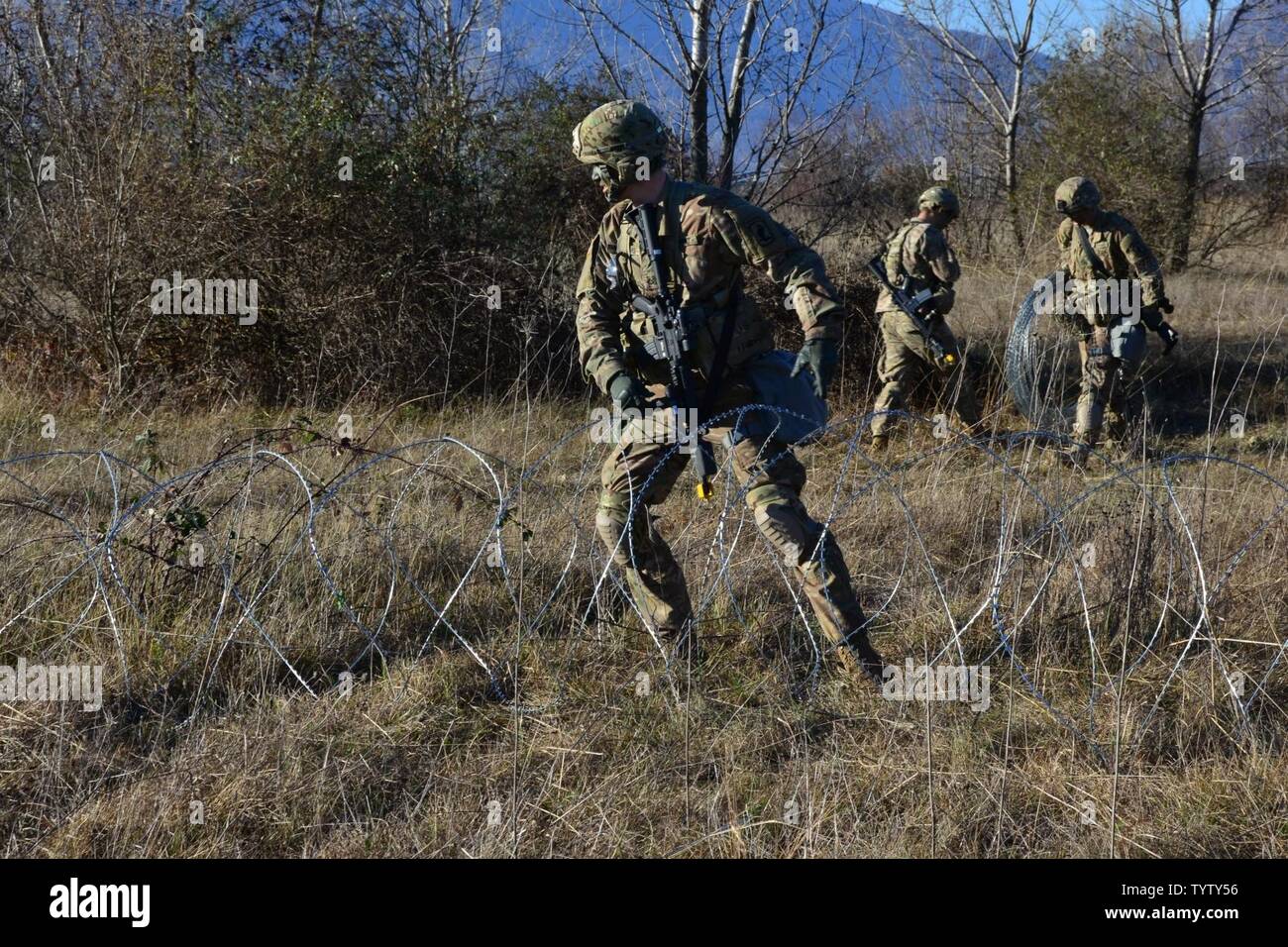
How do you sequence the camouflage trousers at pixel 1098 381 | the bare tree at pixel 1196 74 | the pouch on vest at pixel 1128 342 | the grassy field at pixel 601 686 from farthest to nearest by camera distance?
the bare tree at pixel 1196 74, the camouflage trousers at pixel 1098 381, the pouch on vest at pixel 1128 342, the grassy field at pixel 601 686

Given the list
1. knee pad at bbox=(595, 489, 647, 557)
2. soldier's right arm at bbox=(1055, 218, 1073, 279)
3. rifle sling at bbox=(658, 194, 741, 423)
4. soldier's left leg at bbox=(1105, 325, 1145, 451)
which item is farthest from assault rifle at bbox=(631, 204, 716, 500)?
soldier's right arm at bbox=(1055, 218, 1073, 279)

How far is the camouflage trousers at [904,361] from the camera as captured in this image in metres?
6.50

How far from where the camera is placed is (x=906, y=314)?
6.49m

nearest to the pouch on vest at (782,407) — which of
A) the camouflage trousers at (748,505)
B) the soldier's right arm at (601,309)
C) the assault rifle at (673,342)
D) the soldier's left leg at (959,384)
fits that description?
the camouflage trousers at (748,505)

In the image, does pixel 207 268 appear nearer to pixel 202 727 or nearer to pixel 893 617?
pixel 202 727

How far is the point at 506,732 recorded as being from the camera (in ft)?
10.8

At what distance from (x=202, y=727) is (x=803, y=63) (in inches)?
230

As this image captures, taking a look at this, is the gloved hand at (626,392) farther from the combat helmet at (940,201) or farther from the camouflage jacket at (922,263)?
the combat helmet at (940,201)

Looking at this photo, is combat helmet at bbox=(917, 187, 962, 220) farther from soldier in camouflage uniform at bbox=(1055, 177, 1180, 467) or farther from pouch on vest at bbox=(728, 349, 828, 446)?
pouch on vest at bbox=(728, 349, 828, 446)

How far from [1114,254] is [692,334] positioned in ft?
12.9

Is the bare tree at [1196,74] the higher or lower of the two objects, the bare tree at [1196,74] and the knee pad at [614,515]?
the higher

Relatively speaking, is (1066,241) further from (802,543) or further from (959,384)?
(802,543)

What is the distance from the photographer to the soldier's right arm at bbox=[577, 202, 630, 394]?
3504mm

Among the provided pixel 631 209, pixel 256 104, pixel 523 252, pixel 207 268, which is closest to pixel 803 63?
pixel 523 252
